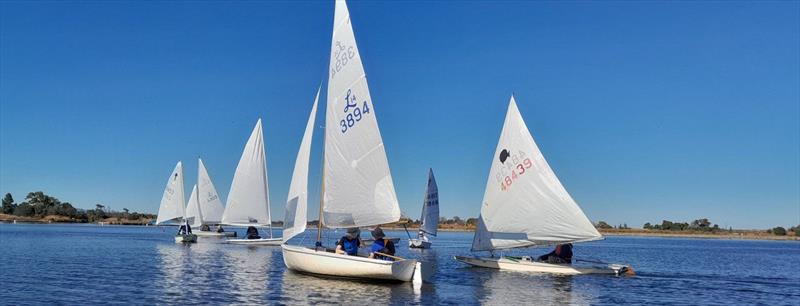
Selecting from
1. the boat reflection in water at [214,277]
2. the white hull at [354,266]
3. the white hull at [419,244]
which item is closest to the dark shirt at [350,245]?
the white hull at [354,266]

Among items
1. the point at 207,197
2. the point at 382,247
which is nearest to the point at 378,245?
the point at 382,247

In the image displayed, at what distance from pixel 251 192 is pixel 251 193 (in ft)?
0.27

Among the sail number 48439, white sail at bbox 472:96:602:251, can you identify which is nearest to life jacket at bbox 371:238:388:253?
white sail at bbox 472:96:602:251

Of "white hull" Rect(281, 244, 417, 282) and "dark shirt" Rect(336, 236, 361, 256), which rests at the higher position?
"dark shirt" Rect(336, 236, 361, 256)

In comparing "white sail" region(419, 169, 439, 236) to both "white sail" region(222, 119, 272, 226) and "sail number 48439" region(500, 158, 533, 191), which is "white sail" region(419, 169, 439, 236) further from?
"sail number 48439" region(500, 158, 533, 191)

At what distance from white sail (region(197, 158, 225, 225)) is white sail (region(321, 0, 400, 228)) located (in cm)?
4651

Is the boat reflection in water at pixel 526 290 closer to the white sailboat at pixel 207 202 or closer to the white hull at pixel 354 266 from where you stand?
the white hull at pixel 354 266

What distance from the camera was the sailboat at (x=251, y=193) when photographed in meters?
59.3

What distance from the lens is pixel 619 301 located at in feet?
86.1

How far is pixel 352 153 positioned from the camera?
94.2ft

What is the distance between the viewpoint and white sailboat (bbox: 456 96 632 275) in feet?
114

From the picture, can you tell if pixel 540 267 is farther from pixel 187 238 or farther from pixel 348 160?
pixel 187 238

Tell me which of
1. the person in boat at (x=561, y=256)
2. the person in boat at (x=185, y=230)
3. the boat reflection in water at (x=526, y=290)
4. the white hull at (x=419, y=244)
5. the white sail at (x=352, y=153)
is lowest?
the boat reflection in water at (x=526, y=290)

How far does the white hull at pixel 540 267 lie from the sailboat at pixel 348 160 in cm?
966
